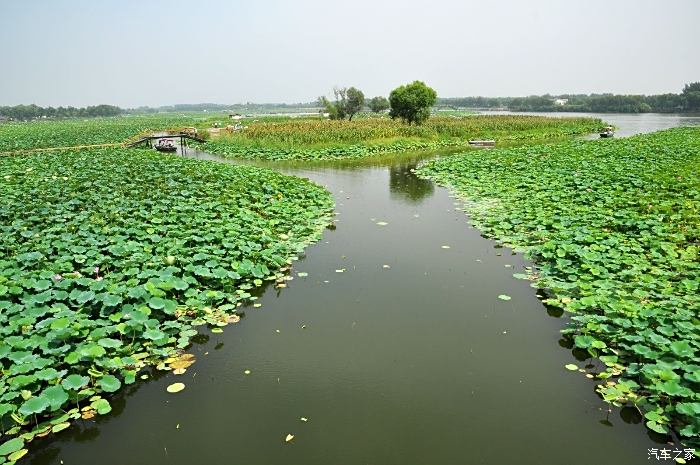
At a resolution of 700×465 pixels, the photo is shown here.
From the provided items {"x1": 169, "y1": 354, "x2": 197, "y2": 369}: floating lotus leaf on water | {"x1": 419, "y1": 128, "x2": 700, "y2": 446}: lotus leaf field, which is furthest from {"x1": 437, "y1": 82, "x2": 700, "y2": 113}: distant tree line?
{"x1": 169, "y1": 354, "x2": 197, "y2": 369}: floating lotus leaf on water

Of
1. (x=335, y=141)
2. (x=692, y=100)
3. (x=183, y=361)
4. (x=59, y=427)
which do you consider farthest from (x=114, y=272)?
(x=692, y=100)

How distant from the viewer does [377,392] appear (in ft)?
13.4

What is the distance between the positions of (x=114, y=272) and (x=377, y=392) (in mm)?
4309

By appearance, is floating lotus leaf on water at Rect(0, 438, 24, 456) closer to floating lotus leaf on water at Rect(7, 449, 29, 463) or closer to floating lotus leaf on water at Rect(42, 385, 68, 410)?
floating lotus leaf on water at Rect(7, 449, 29, 463)

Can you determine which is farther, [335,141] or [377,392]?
[335,141]

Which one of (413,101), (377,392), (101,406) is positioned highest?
(413,101)

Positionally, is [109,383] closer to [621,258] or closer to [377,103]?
[621,258]

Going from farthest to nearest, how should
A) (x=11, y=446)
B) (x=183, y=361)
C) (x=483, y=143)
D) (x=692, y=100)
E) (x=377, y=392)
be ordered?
(x=692, y=100), (x=483, y=143), (x=183, y=361), (x=377, y=392), (x=11, y=446)

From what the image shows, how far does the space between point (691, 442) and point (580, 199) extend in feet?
25.6

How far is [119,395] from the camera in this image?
Result: 4074 millimetres

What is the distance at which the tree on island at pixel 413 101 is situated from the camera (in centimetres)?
3388

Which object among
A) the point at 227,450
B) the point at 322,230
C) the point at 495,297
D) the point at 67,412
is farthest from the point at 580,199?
the point at 67,412

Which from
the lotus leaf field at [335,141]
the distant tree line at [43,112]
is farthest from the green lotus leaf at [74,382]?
the distant tree line at [43,112]

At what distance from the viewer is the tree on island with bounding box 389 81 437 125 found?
3388 cm
